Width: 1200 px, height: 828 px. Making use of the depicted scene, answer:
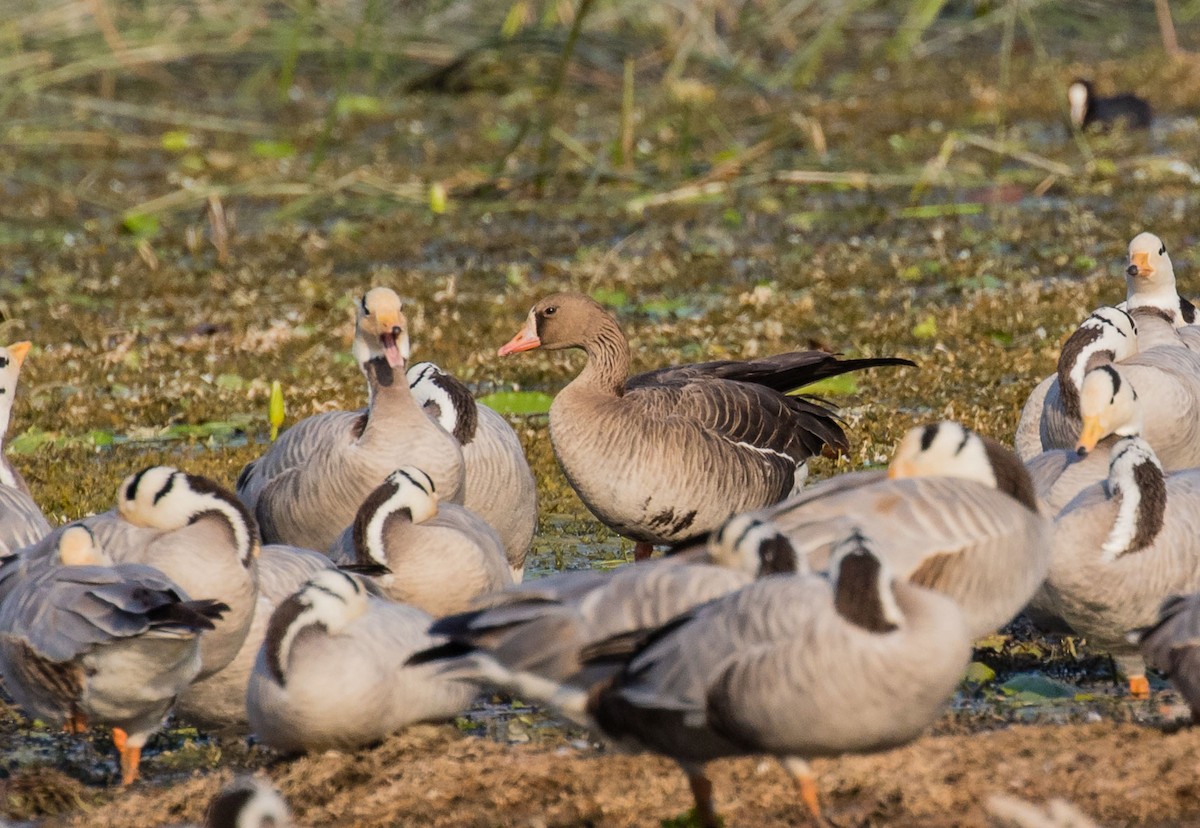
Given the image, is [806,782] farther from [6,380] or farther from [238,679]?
[6,380]

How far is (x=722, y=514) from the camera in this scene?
9.50m

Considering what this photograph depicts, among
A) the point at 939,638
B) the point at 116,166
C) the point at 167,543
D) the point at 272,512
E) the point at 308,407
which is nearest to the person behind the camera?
the point at 939,638

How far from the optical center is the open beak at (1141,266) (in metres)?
10.5

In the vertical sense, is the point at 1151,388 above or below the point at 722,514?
above

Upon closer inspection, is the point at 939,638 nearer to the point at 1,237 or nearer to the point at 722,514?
the point at 722,514

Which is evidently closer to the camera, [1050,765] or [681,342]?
[1050,765]

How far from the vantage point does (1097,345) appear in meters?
9.23

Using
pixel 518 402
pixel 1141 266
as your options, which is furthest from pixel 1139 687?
pixel 518 402

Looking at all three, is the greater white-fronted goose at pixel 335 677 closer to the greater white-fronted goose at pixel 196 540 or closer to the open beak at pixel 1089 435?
the greater white-fronted goose at pixel 196 540

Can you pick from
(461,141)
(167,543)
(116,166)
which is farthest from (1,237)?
(167,543)

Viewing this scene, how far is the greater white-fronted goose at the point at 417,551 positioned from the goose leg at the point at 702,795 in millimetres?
2062

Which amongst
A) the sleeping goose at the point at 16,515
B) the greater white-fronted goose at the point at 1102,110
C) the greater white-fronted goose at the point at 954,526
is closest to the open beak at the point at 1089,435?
the greater white-fronted goose at the point at 954,526

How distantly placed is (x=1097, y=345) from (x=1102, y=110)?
1353 centimetres

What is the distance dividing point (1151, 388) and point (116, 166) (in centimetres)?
1772
